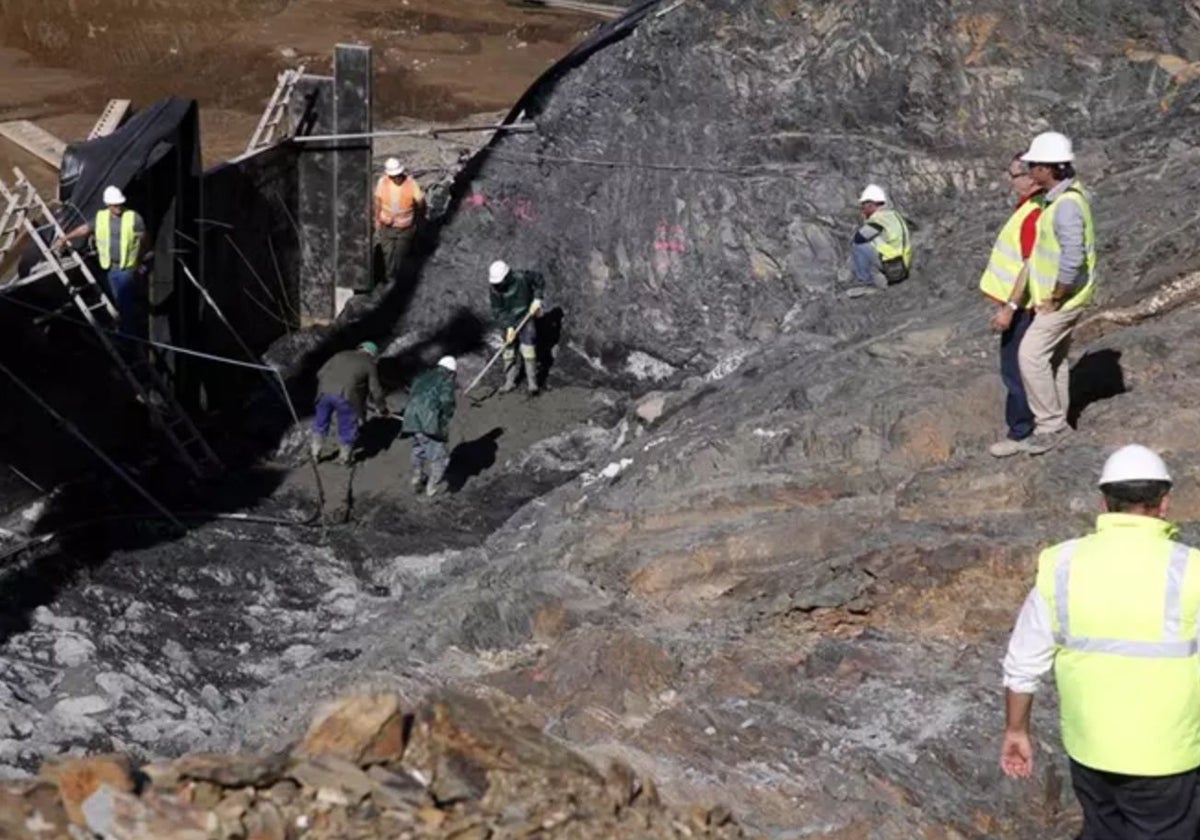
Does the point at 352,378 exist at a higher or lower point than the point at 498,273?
lower

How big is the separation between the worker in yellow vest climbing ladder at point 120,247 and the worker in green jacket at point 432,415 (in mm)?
2506

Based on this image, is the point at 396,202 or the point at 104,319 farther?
the point at 396,202

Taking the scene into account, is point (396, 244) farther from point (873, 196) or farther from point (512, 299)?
point (873, 196)

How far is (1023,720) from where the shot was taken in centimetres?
554

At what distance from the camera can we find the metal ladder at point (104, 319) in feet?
46.0

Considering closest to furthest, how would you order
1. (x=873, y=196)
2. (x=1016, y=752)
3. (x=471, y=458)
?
(x=1016, y=752), (x=873, y=196), (x=471, y=458)

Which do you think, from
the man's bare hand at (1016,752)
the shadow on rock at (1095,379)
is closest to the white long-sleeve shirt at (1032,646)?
the man's bare hand at (1016,752)

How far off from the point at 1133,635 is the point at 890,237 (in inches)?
405

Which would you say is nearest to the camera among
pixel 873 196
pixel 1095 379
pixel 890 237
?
pixel 1095 379

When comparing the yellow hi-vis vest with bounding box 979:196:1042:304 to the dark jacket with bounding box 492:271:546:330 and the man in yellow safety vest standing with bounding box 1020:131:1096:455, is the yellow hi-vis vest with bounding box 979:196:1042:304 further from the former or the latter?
the dark jacket with bounding box 492:271:546:330

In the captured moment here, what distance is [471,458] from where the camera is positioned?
622 inches

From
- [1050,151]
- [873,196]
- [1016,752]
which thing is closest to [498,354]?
[873,196]

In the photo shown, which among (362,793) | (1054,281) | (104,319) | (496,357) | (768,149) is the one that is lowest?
(496,357)

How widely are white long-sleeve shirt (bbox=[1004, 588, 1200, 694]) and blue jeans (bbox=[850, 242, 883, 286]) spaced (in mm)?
10223
